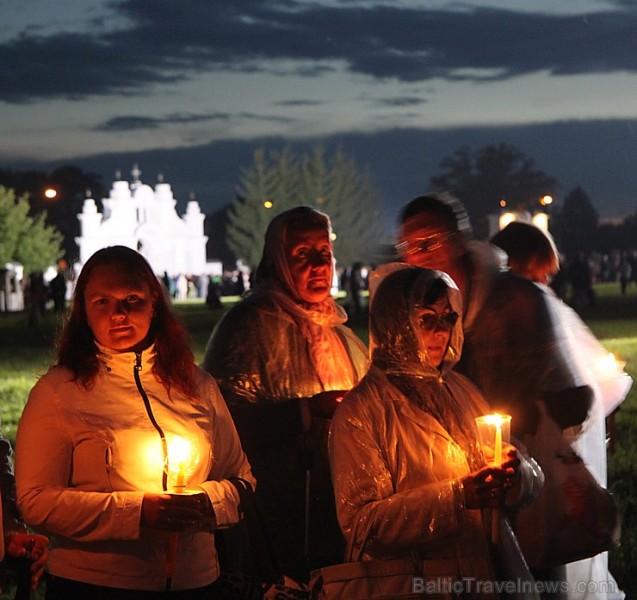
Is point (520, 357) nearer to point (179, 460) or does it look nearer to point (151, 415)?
point (151, 415)

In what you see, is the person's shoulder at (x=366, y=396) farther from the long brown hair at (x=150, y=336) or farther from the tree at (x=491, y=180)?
the tree at (x=491, y=180)

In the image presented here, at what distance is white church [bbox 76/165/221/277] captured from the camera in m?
126

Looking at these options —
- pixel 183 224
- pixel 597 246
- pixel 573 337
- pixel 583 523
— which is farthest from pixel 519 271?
pixel 597 246

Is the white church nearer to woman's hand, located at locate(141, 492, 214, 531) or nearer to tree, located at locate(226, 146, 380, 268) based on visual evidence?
tree, located at locate(226, 146, 380, 268)

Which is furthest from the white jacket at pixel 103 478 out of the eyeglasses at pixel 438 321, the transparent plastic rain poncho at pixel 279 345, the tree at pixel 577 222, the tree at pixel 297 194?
the tree at pixel 577 222

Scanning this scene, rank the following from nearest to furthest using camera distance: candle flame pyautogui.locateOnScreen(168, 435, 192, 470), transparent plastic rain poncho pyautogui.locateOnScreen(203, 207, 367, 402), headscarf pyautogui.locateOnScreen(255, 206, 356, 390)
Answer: candle flame pyautogui.locateOnScreen(168, 435, 192, 470) → transparent plastic rain poncho pyautogui.locateOnScreen(203, 207, 367, 402) → headscarf pyautogui.locateOnScreen(255, 206, 356, 390)

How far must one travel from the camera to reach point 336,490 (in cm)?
389

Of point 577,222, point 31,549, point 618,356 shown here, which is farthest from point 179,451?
point 577,222

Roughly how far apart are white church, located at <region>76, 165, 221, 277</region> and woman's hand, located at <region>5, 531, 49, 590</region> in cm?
12180

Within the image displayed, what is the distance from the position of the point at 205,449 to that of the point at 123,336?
429mm

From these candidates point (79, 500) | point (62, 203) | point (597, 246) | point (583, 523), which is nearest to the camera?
point (79, 500)

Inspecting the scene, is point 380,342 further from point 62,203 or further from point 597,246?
point 597,246

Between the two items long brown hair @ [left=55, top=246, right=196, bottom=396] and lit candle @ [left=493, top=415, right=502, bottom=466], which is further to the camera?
long brown hair @ [left=55, top=246, right=196, bottom=396]

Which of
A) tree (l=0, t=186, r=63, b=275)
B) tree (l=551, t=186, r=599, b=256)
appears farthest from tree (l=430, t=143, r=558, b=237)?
tree (l=0, t=186, r=63, b=275)
